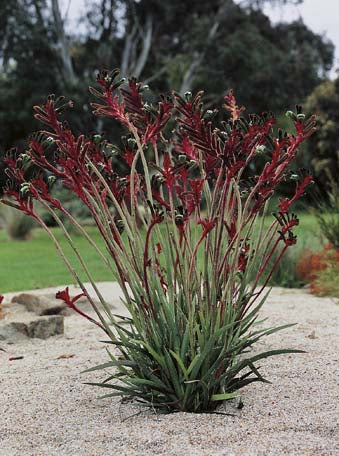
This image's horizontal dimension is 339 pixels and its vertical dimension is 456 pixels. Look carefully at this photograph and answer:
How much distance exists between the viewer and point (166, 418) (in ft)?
9.99

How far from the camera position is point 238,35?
2772 centimetres

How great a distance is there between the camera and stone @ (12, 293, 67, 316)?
6.39 metres

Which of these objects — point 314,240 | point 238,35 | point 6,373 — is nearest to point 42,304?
point 6,373

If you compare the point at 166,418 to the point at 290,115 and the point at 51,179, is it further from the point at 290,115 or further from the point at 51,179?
the point at 290,115

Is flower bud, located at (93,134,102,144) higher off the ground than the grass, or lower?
higher

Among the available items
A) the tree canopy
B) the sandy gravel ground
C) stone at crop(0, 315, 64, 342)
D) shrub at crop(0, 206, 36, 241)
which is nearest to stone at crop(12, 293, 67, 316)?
stone at crop(0, 315, 64, 342)

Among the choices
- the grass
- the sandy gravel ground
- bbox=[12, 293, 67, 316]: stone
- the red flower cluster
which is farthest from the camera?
the grass

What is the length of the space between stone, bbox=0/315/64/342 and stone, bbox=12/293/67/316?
928 millimetres

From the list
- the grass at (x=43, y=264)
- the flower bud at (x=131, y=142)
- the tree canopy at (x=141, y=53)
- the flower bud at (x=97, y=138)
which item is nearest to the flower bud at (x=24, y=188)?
the flower bud at (x=97, y=138)

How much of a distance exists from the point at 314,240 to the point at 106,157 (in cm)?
720

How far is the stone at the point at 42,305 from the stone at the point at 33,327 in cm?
93

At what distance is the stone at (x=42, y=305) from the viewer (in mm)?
6387

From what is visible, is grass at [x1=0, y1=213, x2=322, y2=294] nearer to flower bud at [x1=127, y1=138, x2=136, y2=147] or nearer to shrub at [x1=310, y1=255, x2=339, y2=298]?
shrub at [x1=310, y1=255, x2=339, y2=298]

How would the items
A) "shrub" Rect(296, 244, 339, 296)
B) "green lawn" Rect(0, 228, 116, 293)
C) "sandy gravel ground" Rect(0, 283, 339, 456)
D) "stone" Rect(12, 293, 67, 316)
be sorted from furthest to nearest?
"green lawn" Rect(0, 228, 116, 293), "shrub" Rect(296, 244, 339, 296), "stone" Rect(12, 293, 67, 316), "sandy gravel ground" Rect(0, 283, 339, 456)
